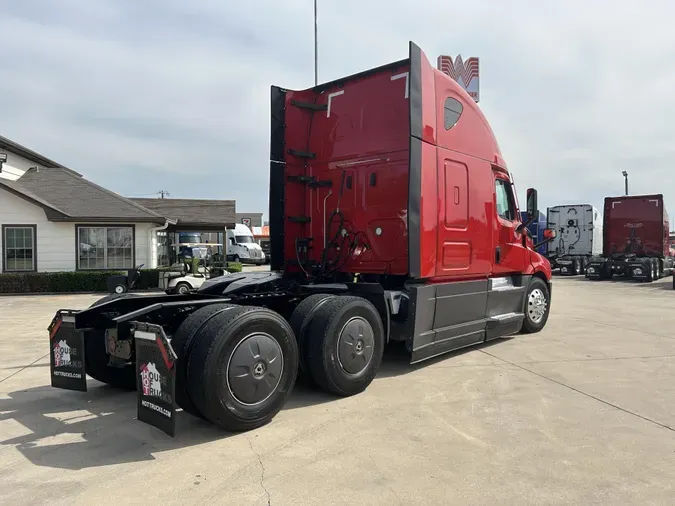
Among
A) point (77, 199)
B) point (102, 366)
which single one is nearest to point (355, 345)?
point (102, 366)

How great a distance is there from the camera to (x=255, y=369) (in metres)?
4.20

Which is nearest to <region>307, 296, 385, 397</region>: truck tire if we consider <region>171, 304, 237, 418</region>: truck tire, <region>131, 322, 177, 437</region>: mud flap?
<region>171, 304, 237, 418</region>: truck tire

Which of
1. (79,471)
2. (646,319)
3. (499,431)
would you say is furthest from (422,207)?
(646,319)

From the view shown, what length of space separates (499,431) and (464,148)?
12.5ft

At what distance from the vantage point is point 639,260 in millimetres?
21500

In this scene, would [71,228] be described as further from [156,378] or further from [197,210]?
[156,378]

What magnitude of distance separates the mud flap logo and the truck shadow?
29 centimetres

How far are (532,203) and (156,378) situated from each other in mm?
6360

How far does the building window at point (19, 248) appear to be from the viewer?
1775 cm

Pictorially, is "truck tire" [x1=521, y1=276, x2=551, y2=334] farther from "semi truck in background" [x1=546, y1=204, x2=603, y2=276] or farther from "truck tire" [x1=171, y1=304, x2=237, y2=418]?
"semi truck in background" [x1=546, y1=204, x2=603, y2=276]

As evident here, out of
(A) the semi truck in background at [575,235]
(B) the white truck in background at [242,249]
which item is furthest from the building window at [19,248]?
(A) the semi truck in background at [575,235]

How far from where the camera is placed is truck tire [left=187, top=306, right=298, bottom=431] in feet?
12.8

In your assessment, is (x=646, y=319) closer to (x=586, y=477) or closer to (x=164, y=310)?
(x=586, y=477)

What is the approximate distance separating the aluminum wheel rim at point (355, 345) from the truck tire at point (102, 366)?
214 centimetres
